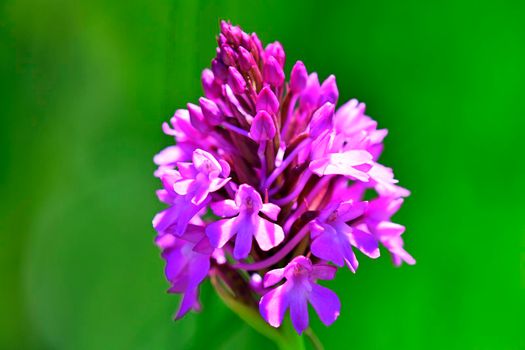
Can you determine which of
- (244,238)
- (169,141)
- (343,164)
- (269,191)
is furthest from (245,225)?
(169,141)

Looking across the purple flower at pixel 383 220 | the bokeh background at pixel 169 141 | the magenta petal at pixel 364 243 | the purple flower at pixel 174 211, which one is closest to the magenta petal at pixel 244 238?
the purple flower at pixel 174 211

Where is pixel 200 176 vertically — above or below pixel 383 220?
above

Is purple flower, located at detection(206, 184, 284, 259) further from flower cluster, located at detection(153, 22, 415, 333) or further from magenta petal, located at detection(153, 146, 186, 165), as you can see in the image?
magenta petal, located at detection(153, 146, 186, 165)

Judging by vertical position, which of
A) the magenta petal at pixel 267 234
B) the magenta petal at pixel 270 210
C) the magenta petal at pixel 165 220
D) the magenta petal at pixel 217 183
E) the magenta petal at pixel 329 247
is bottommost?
the magenta petal at pixel 329 247

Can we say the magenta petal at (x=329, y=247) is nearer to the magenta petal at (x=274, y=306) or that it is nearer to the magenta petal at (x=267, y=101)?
the magenta petal at (x=274, y=306)

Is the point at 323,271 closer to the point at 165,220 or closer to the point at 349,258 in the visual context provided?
the point at 349,258

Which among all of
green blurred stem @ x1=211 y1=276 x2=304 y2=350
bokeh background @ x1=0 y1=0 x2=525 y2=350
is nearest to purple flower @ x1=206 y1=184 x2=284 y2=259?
green blurred stem @ x1=211 y1=276 x2=304 y2=350

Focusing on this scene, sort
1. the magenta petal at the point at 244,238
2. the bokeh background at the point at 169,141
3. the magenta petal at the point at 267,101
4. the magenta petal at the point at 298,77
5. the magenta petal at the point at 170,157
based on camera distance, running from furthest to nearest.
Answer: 1. the bokeh background at the point at 169,141
2. the magenta petal at the point at 170,157
3. the magenta petal at the point at 298,77
4. the magenta petal at the point at 267,101
5. the magenta petal at the point at 244,238
